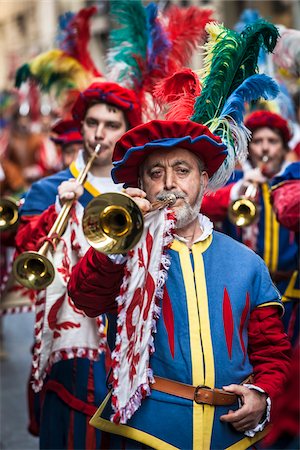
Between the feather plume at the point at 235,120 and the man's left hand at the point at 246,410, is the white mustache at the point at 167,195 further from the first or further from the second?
the man's left hand at the point at 246,410

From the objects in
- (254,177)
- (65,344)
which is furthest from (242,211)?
(65,344)

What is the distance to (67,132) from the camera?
6504mm

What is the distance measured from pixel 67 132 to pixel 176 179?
2948mm

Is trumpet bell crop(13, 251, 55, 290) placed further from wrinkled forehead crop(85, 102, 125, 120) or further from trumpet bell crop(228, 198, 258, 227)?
trumpet bell crop(228, 198, 258, 227)

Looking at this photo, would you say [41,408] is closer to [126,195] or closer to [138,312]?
[138,312]

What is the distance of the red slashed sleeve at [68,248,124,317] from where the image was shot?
3312 mm

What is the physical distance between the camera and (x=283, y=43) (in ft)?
18.7

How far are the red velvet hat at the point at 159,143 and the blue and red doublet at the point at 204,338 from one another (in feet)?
1.06

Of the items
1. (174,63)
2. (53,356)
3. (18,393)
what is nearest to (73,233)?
(53,356)

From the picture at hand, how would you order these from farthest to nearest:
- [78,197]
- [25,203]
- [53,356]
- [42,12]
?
[42,12], [25,203], [78,197], [53,356]

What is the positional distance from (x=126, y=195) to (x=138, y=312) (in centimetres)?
45

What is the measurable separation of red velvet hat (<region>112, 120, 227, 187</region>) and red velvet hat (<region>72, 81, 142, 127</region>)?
1.57 m

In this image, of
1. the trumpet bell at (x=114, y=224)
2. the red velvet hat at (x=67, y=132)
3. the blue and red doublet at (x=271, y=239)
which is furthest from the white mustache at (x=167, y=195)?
the red velvet hat at (x=67, y=132)

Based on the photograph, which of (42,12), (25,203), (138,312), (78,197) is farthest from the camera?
(42,12)
